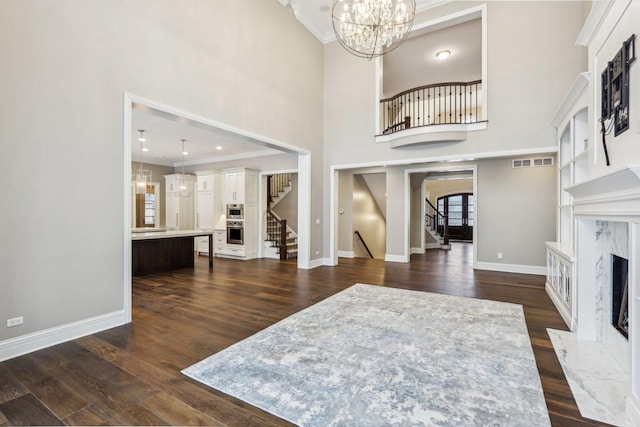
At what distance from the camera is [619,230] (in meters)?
2.65

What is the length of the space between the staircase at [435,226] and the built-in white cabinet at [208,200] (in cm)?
711

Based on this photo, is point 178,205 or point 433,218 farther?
point 433,218

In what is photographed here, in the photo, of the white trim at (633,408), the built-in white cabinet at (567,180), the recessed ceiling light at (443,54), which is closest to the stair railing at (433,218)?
the recessed ceiling light at (443,54)

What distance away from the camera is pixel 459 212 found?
1397 centimetres

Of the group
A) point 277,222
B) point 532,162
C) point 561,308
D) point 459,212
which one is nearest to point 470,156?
point 532,162

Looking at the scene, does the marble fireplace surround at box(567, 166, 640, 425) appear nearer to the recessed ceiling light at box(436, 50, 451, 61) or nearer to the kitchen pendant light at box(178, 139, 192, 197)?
the recessed ceiling light at box(436, 50, 451, 61)

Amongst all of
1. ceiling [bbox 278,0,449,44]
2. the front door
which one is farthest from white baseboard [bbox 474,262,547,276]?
the front door

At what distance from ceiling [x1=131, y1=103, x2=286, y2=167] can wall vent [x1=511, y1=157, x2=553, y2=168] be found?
5.21 meters

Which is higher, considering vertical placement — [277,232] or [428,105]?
[428,105]

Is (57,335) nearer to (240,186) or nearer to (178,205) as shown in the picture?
(240,186)

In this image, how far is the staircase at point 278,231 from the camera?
8.36 meters

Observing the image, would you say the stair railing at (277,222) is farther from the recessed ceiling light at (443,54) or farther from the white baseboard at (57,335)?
the recessed ceiling light at (443,54)

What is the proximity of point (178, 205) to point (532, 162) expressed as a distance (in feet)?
32.8

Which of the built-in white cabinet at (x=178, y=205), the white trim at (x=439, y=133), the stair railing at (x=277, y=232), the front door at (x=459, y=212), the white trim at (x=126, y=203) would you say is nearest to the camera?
the white trim at (x=126, y=203)
